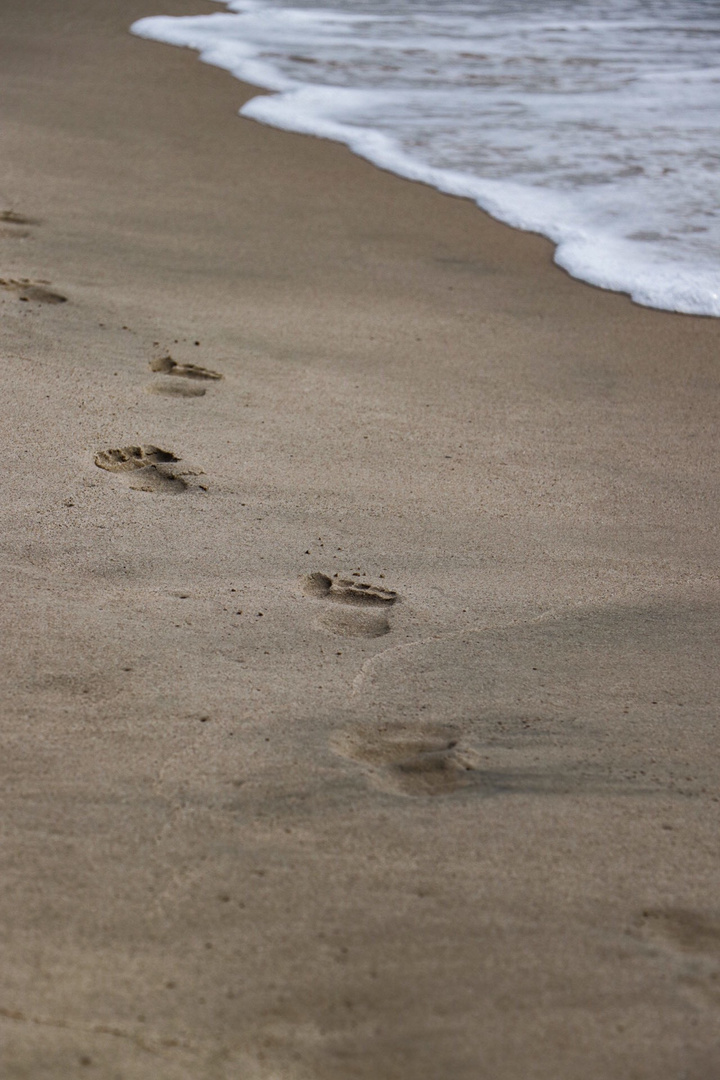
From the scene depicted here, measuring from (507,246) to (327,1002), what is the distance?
12.5 ft

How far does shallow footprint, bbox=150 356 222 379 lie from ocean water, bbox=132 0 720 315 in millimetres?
1832

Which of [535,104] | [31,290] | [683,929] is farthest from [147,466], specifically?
[535,104]

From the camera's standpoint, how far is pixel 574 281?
4379mm

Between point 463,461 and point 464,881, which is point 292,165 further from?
point 464,881

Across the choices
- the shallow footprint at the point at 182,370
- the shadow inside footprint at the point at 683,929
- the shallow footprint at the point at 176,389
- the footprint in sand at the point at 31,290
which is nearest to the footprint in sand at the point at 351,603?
the shadow inside footprint at the point at 683,929

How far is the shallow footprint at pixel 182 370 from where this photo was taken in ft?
10.8

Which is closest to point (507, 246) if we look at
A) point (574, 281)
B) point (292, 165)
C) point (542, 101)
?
point (574, 281)

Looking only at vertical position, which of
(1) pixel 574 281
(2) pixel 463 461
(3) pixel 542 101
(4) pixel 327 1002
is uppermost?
(3) pixel 542 101

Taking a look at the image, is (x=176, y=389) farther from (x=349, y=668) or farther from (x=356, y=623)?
(x=349, y=668)

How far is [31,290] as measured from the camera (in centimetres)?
366

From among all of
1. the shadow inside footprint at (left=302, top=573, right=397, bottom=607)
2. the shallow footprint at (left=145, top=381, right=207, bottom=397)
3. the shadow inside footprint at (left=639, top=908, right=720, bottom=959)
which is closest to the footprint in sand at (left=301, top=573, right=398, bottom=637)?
the shadow inside footprint at (left=302, top=573, right=397, bottom=607)

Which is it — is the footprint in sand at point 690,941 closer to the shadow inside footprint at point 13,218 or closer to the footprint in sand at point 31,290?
the footprint in sand at point 31,290

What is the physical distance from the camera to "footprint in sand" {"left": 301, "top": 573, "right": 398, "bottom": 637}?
2.24 metres

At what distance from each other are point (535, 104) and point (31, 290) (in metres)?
4.19
